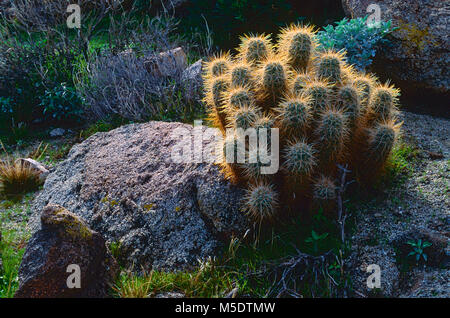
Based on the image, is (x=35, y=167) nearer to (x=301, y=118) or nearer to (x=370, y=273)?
(x=301, y=118)

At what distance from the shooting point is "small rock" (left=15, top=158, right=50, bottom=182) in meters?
5.50

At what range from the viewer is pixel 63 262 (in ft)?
10.6

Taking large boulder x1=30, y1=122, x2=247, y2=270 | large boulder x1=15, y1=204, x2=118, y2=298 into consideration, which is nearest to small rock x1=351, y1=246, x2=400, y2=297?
large boulder x1=30, y1=122, x2=247, y2=270

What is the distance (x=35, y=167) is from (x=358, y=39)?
413 centimetres

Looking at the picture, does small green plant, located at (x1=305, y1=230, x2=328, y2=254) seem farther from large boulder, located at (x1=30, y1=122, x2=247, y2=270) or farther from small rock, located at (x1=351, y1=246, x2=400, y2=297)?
large boulder, located at (x1=30, y1=122, x2=247, y2=270)

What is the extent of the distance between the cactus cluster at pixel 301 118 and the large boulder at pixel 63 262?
1172 millimetres

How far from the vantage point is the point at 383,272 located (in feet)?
11.0

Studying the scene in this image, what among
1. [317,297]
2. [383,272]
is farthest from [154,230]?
[383,272]

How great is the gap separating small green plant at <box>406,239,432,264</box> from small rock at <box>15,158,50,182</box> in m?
4.05

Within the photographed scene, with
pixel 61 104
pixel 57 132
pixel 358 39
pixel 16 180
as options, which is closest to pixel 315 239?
pixel 358 39

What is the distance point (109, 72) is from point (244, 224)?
3.70 m

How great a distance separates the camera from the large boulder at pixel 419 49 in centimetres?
569

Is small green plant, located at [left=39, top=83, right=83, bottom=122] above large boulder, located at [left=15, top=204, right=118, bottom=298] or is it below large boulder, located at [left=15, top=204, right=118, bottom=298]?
above
